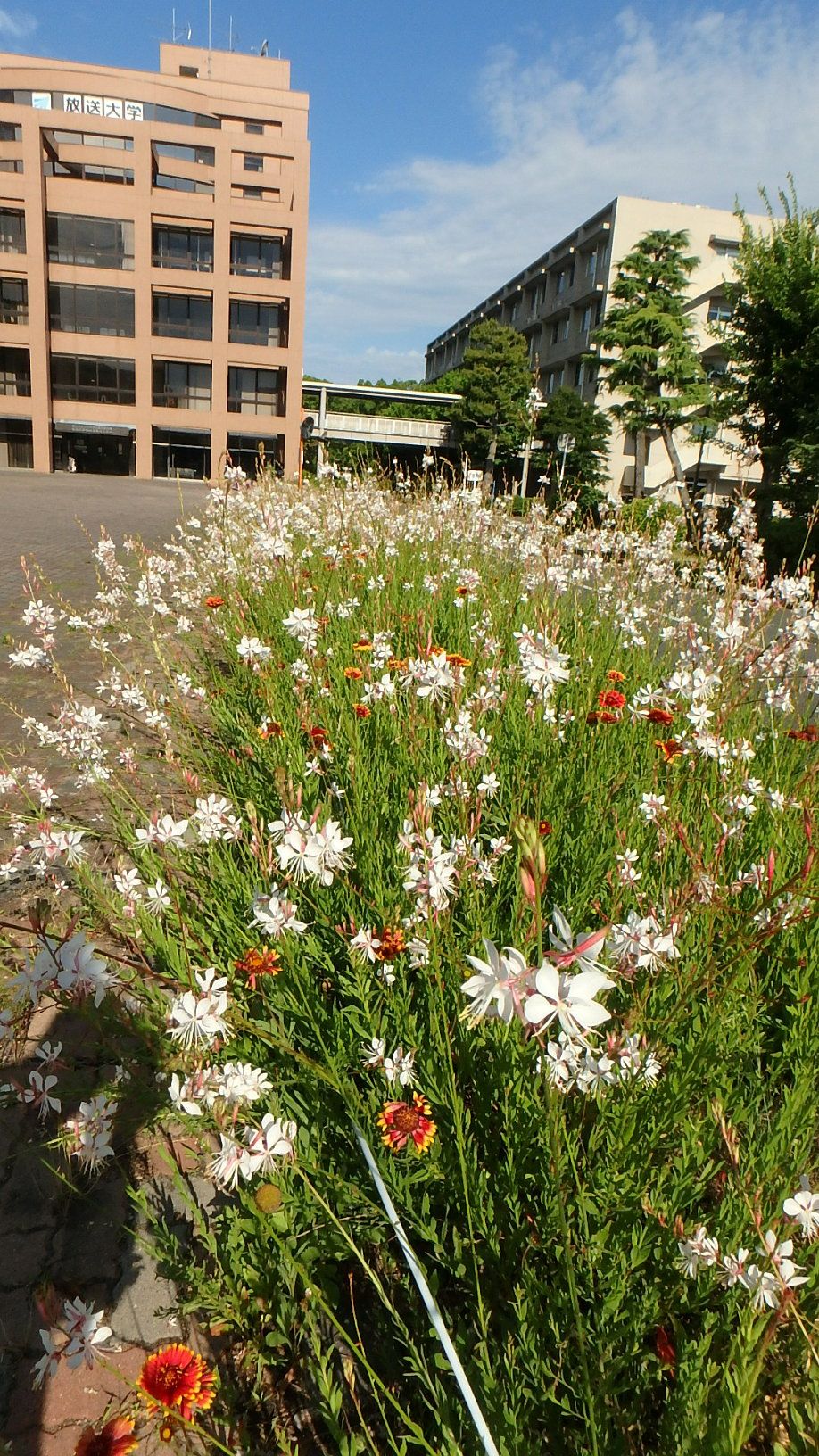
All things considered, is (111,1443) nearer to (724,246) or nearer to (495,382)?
(495,382)

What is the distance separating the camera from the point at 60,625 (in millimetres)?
7449

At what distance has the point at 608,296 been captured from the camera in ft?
144

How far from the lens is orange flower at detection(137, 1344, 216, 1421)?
3.71ft

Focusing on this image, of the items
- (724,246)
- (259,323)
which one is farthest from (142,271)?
(724,246)

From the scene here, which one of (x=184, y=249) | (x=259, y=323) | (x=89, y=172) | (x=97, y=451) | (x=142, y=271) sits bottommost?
(x=97, y=451)

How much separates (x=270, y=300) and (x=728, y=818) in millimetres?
44467

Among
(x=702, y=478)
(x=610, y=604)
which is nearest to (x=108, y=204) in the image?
(x=702, y=478)

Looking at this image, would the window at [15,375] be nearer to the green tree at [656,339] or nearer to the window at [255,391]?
the window at [255,391]

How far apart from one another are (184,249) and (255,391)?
7.29 metres

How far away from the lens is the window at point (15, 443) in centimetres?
3897

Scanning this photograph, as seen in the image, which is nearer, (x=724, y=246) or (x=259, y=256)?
(x=259, y=256)

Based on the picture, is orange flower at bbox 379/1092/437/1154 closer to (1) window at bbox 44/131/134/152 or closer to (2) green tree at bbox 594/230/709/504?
(2) green tree at bbox 594/230/709/504

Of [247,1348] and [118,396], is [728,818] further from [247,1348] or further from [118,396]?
[118,396]

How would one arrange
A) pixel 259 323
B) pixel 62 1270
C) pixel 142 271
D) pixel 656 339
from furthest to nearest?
1. pixel 259 323
2. pixel 142 271
3. pixel 656 339
4. pixel 62 1270
